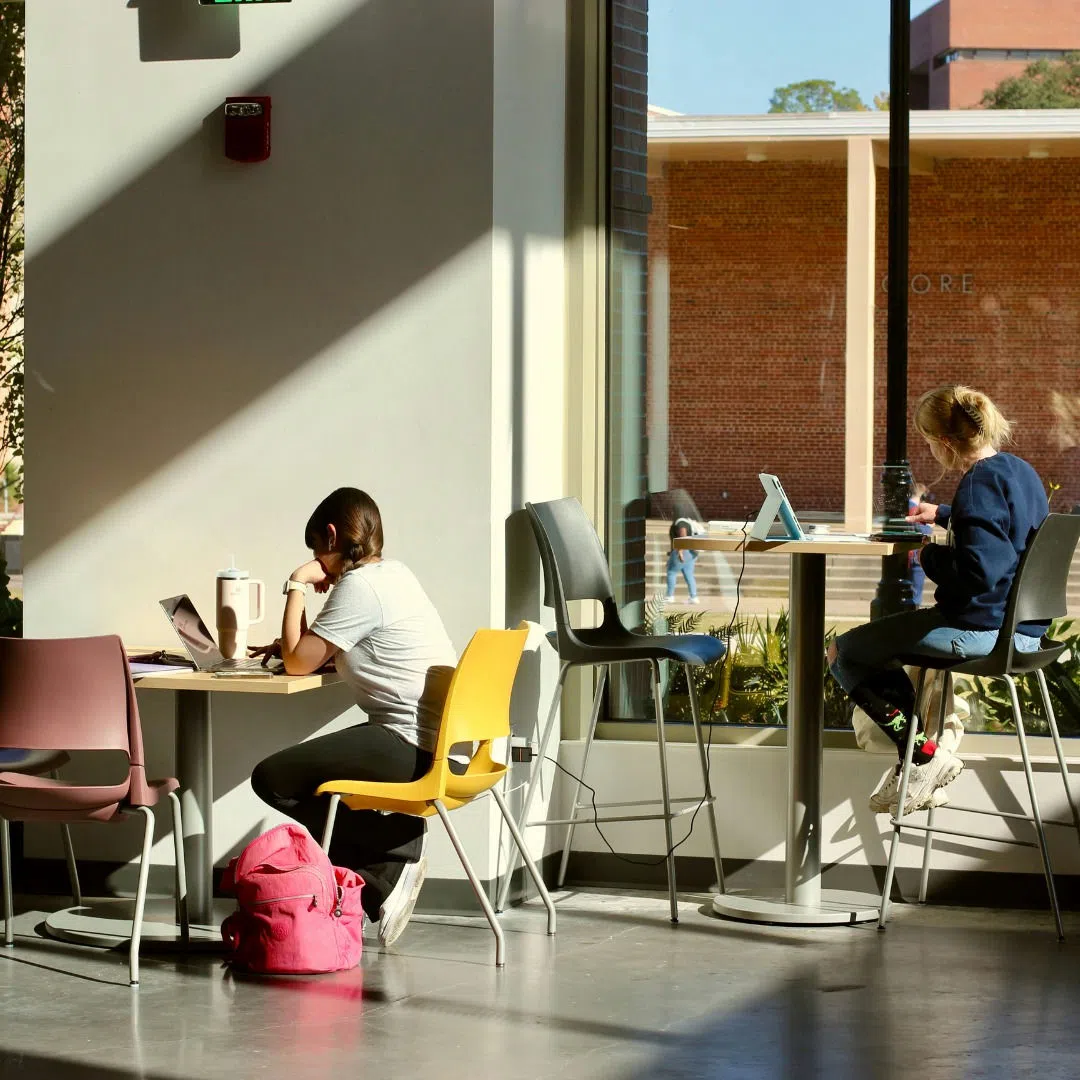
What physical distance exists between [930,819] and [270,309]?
251cm

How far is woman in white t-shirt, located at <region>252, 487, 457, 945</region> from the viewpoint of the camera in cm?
444

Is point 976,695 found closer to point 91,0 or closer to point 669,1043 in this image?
point 669,1043

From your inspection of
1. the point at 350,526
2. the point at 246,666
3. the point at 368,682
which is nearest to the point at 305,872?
the point at 368,682

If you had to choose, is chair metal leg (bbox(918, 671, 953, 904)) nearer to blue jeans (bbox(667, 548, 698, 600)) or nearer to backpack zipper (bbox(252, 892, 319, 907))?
blue jeans (bbox(667, 548, 698, 600))

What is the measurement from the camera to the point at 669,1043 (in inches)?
146

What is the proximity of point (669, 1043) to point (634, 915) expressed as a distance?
1.28 m

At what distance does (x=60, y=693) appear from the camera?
4.14 meters

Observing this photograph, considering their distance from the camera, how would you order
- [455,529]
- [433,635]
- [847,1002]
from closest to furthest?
[847,1002] → [433,635] → [455,529]

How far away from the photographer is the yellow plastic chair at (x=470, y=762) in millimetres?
4211

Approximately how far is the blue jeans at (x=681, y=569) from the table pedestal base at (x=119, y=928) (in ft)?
5.84

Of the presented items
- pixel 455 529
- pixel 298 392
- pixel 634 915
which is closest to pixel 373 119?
pixel 298 392

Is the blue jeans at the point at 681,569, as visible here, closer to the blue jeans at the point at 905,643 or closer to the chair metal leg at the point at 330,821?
the blue jeans at the point at 905,643

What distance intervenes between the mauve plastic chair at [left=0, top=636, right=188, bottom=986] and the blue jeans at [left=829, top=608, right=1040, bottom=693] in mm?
2024

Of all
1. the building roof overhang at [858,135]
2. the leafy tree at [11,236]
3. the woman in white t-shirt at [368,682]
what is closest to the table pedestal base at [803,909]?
the woman in white t-shirt at [368,682]
